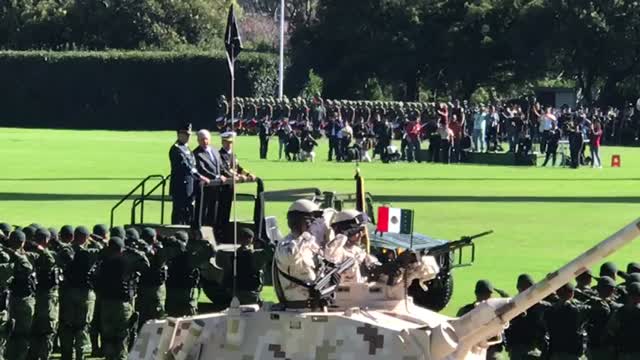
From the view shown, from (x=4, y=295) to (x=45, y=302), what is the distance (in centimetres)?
84

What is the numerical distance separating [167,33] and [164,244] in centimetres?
8245

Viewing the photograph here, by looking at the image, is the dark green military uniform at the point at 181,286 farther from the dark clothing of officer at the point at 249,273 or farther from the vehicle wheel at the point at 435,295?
the vehicle wheel at the point at 435,295

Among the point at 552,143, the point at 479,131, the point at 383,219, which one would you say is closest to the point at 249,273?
the point at 383,219

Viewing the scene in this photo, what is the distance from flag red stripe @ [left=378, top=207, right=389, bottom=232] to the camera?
18359mm

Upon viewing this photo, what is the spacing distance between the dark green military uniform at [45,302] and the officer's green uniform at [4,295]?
42 cm

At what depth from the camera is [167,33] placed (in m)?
98.9

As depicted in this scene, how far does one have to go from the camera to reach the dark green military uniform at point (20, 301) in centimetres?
1590

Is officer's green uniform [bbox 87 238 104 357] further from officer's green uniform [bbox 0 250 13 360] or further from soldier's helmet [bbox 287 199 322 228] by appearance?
soldier's helmet [bbox 287 199 322 228]

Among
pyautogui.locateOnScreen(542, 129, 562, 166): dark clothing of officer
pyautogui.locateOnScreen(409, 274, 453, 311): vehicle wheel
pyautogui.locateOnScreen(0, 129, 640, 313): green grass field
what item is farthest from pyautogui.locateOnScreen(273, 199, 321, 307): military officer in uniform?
pyautogui.locateOnScreen(542, 129, 562, 166): dark clothing of officer

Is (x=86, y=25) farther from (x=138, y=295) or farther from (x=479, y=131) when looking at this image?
(x=138, y=295)

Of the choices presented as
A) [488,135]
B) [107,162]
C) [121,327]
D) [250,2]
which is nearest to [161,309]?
[121,327]

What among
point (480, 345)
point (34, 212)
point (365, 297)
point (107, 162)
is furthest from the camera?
point (107, 162)

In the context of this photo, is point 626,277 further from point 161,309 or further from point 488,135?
point 488,135

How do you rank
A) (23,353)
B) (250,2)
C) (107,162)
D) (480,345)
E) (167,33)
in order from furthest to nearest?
(250,2)
(167,33)
(107,162)
(23,353)
(480,345)
